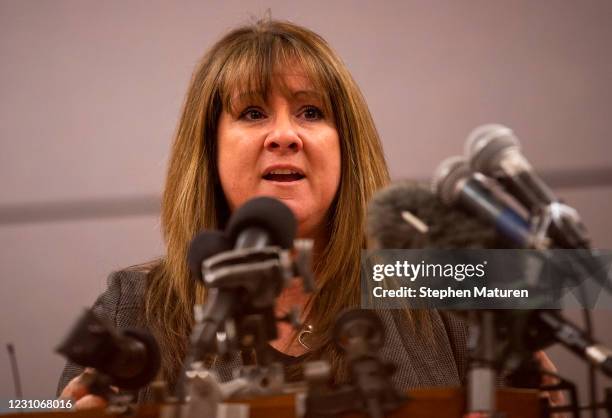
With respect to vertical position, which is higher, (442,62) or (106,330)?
(442,62)

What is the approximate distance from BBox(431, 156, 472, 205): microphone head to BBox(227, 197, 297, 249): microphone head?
143 mm

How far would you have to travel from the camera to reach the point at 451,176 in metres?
0.70

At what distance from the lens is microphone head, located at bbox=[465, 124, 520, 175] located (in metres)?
0.69

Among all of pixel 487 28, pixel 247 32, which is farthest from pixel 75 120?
pixel 487 28

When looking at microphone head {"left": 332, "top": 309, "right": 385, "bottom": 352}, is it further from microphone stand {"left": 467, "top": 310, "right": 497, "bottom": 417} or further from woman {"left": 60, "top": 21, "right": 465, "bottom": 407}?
woman {"left": 60, "top": 21, "right": 465, "bottom": 407}

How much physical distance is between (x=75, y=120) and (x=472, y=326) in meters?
1.42

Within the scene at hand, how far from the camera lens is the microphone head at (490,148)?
2.26 feet

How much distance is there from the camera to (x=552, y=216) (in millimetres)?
663

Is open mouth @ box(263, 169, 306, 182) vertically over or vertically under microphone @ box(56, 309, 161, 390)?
over

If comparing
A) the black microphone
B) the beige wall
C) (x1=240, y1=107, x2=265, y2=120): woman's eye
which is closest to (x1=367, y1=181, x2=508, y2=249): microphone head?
the black microphone

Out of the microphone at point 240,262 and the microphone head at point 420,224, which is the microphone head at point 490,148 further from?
the microphone at point 240,262

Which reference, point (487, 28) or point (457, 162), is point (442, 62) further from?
point (457, 162)

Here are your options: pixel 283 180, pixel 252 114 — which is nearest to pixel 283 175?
pixel 283 180

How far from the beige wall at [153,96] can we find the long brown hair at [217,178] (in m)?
0.48
